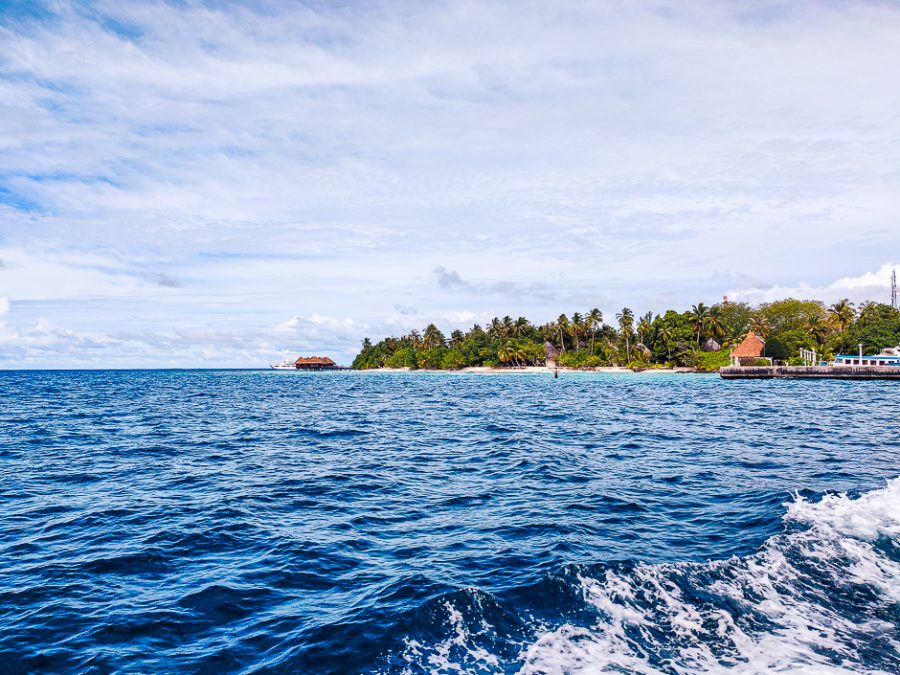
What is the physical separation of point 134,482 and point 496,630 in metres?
15.0

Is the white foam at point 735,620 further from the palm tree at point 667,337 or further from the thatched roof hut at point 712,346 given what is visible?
the thatched roof hut at point 712,346

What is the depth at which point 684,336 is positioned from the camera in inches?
4921

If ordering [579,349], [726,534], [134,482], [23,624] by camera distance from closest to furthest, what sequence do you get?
[23,624], [726,534], [134,482], [579,349]

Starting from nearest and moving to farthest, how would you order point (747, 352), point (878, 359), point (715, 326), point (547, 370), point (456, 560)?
point (456, 560)
point (878, 359)
point (747, 352)
point (715, 326)
point (547, 370)

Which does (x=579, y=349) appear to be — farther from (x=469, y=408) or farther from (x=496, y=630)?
(x=496, y=630)

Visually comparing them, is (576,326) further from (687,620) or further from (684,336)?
(687,620)

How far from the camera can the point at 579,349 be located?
150 meters

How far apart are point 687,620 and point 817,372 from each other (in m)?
96.6

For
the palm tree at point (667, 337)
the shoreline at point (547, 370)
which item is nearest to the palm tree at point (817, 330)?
the shoreline at point (547, 370)

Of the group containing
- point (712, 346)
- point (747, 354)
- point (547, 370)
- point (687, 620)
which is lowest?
point (687, 620)

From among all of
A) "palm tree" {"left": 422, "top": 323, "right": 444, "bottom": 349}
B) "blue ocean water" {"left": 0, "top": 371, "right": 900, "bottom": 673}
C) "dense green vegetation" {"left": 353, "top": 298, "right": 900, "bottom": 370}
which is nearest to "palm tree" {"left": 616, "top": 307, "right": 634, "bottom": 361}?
"dense green vegetation" {"left": 353, "top": 298, "right": 900, "bottom": 370}

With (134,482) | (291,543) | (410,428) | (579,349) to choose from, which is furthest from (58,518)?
(579,349)

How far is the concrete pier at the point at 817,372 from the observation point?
8412 centimetres

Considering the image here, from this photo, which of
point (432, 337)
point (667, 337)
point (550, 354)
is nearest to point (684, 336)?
point (667, 337)
